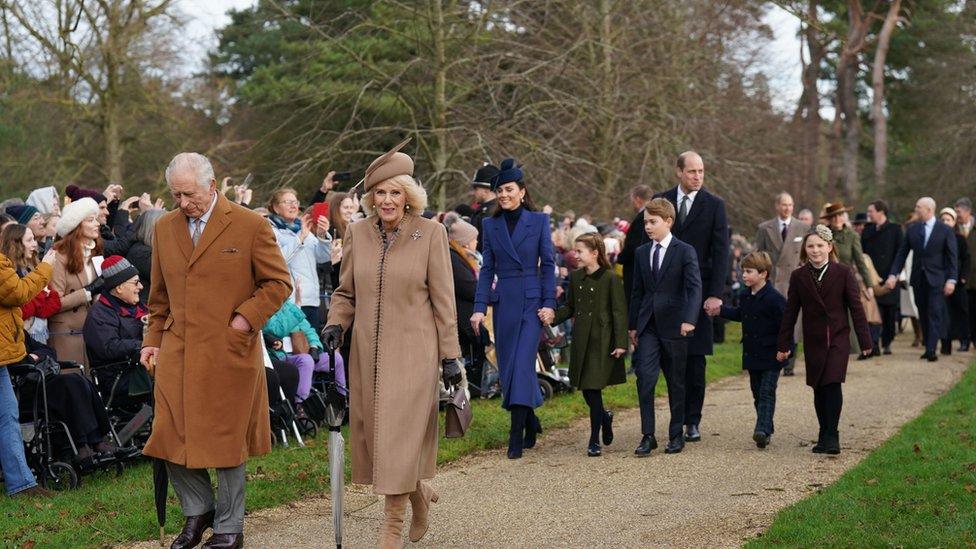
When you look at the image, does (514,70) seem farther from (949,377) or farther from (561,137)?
(949,377)

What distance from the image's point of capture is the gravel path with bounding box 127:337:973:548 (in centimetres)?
698

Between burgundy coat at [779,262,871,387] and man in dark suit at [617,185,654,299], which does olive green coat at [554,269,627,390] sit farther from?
burgundy coat at [779,262,871,387]

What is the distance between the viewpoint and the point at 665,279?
9734 millimetres

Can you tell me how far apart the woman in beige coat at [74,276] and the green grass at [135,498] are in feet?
3.48

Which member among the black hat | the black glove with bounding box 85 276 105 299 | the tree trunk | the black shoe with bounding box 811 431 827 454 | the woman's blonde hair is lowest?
the black shoe with bounding box 811 431 827 454

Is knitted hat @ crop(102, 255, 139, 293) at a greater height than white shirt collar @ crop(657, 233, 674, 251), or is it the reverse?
white shirt collar @ crop(657, 233, 674, 251)

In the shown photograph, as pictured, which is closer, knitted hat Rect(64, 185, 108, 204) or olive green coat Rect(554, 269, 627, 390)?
olive green coat Rect(554, 269, 627, 390)

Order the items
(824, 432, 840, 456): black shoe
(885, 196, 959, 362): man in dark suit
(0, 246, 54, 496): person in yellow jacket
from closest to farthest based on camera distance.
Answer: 1. (0, 246, 54, 496): person in yellow jacket
2. (824, 432, 840, 456): black shoe
3. (885, 196, 959, 362): man in dark suit

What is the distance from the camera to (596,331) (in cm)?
984

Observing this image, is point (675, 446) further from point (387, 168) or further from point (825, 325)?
point (387, 168)

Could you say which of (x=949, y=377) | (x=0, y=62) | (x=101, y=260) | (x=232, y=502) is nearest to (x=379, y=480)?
(x=232, y=502)

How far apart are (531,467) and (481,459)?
0.54m

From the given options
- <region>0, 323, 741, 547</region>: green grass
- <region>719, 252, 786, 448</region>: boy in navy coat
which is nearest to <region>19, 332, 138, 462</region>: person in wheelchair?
<region>0, 323, 741, 547</region>: green grass

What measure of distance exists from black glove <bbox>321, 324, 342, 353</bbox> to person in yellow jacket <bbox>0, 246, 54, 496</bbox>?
2480 mm
